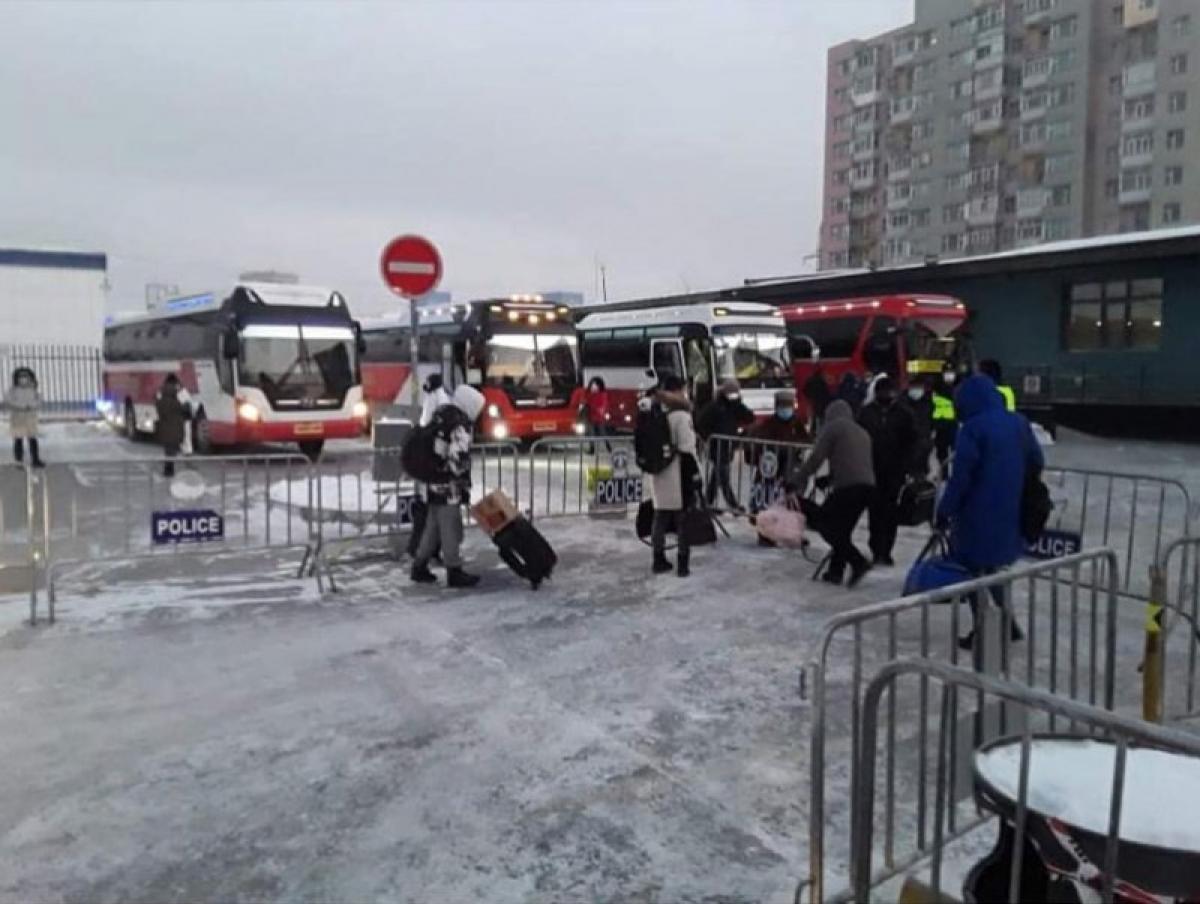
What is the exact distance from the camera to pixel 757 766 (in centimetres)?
445

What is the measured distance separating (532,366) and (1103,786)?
56.6 feet

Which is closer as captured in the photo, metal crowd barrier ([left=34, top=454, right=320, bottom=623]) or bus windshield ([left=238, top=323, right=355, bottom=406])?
metal crowd barrier ([left=34, top=454, right=320, bottom=623])

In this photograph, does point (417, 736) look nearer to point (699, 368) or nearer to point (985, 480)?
point (985, 480)

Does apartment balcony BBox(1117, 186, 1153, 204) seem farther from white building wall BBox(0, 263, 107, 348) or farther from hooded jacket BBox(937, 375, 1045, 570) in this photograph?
hooded jacket BBox(937, 375, 1045, 570)

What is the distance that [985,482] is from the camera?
5.71 m

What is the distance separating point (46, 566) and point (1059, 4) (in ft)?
218

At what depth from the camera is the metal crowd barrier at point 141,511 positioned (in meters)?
7.46

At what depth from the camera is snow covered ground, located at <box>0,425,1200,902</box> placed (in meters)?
3.59

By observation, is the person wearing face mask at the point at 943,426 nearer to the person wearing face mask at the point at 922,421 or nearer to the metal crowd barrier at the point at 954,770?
the person wearing face mask at the point at 922,421

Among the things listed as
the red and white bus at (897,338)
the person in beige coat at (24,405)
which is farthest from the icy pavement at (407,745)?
the red and white bus at (897,338)

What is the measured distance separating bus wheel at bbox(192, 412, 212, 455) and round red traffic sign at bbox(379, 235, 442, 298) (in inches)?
417

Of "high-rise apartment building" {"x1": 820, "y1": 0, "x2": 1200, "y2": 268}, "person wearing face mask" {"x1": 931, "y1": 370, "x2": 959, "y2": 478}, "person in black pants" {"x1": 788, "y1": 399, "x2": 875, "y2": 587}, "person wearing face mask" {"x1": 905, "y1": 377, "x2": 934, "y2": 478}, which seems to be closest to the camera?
"person in black pants" {"x1": 788, "y1": 399, "x2": 875, "y2": 587}

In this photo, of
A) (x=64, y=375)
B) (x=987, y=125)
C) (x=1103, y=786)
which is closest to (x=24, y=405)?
(x=1103, y=786)

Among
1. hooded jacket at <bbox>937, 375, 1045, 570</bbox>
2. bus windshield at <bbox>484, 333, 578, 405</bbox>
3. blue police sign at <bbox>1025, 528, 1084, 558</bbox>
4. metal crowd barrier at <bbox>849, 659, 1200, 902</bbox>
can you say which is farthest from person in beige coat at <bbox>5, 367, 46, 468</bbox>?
metal crowd barrier at <bbox>849, 659, 1200, 902</bbox>
